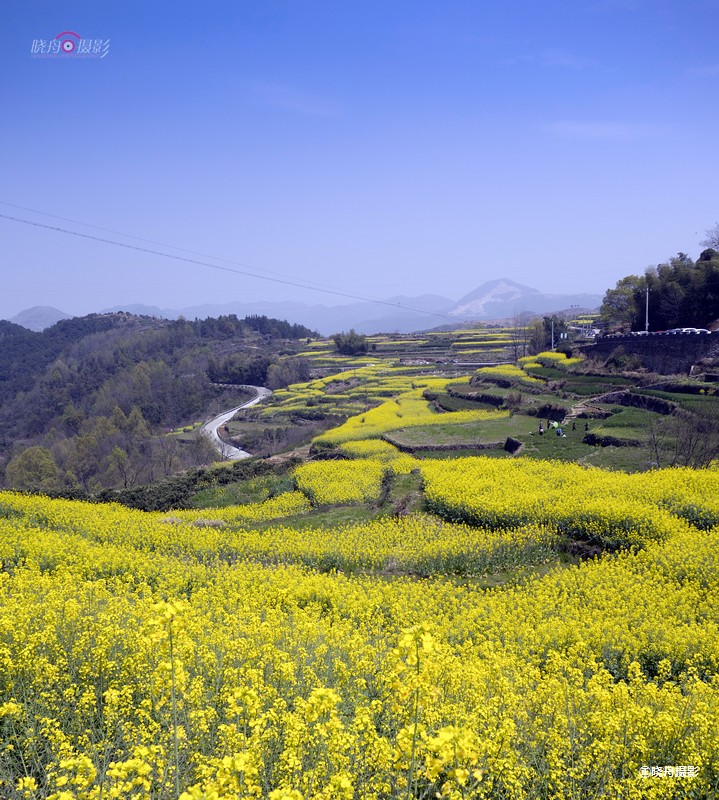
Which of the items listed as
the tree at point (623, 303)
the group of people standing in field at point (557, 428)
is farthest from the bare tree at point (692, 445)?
the tree at point (623, 303)

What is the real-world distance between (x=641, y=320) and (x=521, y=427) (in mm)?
23285

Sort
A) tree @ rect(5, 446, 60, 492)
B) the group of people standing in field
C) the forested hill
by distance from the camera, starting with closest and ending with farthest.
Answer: the group of people standing in field
tree @ rect(5, 446, 60, 492)
the forested hill

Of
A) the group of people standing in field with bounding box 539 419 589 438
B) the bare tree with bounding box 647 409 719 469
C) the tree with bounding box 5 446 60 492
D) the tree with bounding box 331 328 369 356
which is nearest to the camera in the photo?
the bare tree with bounding box 647 409 719 469

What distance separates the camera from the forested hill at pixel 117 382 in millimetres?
45656

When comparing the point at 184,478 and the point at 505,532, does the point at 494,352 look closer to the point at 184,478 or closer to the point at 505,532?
the point at 184,478

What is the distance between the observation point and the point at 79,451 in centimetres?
4481

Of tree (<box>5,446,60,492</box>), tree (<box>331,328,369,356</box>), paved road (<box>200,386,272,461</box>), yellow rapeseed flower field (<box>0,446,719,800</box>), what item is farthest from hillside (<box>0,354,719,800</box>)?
tree (<box>331,328,369,356</box>)

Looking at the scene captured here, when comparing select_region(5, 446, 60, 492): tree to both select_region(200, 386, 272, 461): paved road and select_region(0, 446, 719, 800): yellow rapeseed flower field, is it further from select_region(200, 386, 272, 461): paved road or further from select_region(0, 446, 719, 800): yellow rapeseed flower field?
select_region(0, 446, 719, 800): yellow rapeseed flower field

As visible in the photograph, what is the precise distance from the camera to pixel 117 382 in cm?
7250

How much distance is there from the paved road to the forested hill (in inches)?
80.6

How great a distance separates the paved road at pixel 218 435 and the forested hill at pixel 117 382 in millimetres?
2048

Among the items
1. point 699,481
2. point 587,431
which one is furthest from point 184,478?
point 699,481

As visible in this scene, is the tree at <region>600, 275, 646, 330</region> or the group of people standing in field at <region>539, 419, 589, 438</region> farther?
the tree at <region>600, 275, 646, 330</region>

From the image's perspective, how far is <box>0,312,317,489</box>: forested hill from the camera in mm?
45656
